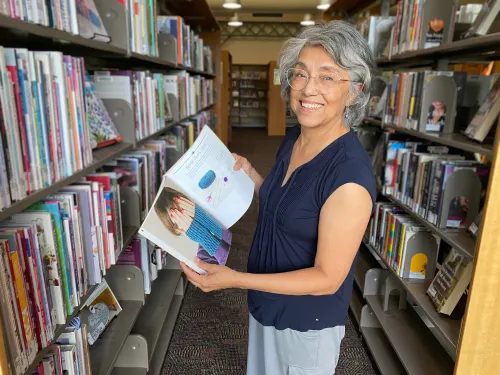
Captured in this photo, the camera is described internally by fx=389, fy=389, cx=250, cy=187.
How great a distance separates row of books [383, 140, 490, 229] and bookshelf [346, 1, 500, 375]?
5 cm

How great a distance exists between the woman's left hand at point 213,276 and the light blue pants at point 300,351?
0.31 meters

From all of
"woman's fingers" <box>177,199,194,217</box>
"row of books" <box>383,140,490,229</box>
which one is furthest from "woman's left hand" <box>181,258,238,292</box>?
"row of books" <box>383,140,490,229</box>

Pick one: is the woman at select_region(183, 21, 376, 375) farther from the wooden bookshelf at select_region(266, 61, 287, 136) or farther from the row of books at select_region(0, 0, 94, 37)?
the wooden bookshelf at select_region(266, 61, 287, 136)

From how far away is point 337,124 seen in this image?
1206 mm

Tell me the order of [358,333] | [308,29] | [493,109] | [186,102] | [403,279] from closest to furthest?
[308,29] → [493,109] → [403,279] → [358,333] → [186,102]

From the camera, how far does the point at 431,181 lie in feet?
6.11

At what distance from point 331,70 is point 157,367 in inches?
68.4

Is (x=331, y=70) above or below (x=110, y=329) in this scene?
above

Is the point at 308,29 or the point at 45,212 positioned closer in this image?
the point at 45,212

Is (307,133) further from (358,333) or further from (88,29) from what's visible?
(358,333)

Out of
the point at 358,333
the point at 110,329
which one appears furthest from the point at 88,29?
the point at 358,333

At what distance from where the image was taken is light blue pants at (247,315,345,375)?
1.25 metres

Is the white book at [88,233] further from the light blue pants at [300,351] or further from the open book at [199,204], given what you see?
the light blue pants at [300,351]

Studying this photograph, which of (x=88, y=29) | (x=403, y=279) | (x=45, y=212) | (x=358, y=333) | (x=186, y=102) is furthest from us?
(x=186, y=102)
